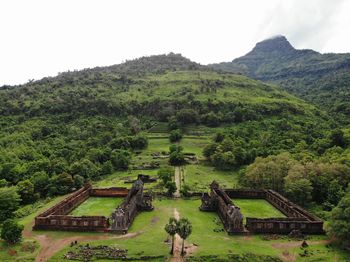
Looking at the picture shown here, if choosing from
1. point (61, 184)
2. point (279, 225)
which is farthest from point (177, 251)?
point (61, 184)

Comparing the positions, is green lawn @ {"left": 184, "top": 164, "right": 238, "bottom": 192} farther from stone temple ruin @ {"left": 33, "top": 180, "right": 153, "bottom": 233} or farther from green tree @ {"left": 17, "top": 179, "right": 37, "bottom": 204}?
green tree @ {"left": 17, "top": 179, "right": 37, "bottom": 204}

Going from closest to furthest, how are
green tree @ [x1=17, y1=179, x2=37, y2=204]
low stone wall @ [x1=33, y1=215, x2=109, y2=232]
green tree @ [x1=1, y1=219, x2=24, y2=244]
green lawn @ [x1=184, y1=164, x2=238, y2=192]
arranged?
green tree @ [x1=1, y1=219, x2=24, y2=244]
low stone wall @ [x1=33, y1=215, x2=109, y2=232]
green tree @ [x1=17, y1=179, x2=37, y2=204]
green lawn @ [x1=184, y1=164, x2=238, y2=192]

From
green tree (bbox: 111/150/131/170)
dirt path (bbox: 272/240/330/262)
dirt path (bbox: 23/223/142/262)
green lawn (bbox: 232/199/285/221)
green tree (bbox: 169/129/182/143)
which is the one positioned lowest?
dirt path (bbox: 272/240/330/262)

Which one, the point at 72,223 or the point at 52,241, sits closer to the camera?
the point at 52,241

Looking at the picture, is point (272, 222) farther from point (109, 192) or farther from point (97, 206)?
point (109, 192)

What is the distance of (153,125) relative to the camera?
125938 millimetres

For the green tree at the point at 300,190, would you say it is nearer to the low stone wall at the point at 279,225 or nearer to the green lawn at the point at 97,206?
the low stone wall at the point at 279,225

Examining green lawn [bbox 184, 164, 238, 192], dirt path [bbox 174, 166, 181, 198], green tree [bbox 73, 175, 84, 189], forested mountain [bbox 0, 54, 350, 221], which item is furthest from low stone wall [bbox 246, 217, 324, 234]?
green tree [bbox 73, 175, 84, 189]

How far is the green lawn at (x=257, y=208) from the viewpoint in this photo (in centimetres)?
5312

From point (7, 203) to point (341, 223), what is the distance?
147ft

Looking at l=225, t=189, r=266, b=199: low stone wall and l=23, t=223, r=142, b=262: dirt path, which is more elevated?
l=225, t=189, r=266, b=199: low stone wall

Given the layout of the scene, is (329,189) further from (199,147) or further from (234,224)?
(199,147)

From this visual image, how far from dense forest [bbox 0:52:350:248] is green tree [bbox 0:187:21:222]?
0.48 feet

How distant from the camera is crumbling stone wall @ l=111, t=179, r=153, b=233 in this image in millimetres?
44562
